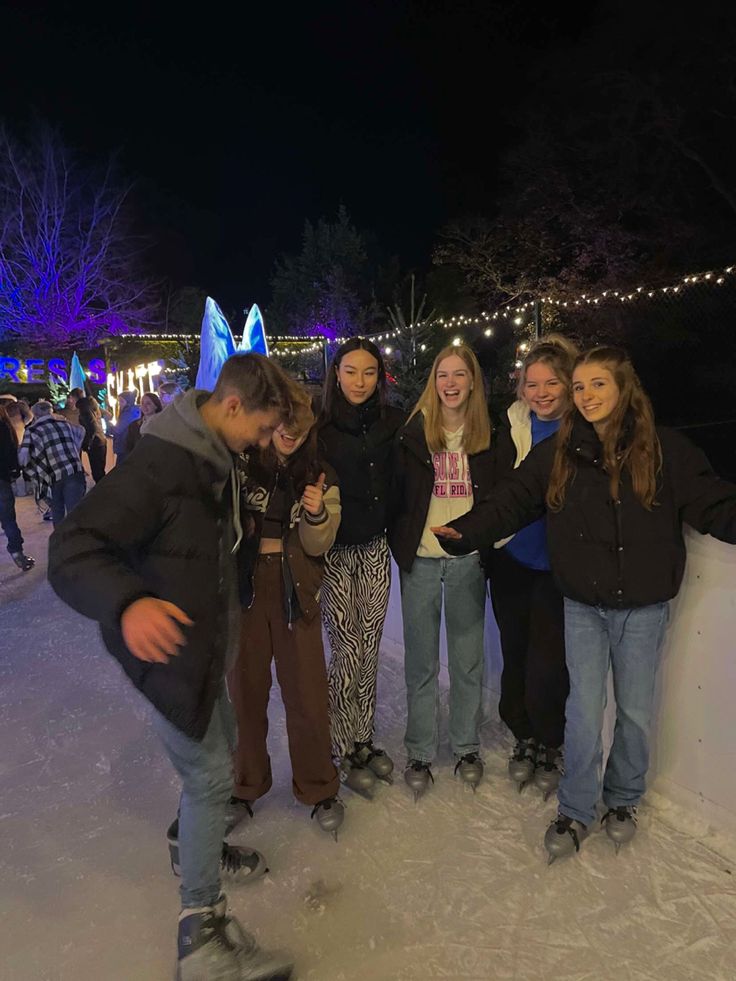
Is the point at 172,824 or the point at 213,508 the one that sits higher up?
the point at 213,508

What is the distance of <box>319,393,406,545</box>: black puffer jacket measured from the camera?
2566 millimetres

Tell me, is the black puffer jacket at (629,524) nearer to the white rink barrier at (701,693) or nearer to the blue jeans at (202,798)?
the white rink barrier at (701,693)

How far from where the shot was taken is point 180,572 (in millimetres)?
1648

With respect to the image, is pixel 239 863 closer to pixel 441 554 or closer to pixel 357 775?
pixel 357 775

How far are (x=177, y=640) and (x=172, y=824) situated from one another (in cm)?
119

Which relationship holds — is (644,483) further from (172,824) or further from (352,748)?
(172,824)

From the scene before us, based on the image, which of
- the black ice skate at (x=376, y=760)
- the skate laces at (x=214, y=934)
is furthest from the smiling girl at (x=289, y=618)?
the skate laces at (x=214, y=934)

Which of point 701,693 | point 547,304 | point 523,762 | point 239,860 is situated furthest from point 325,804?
point 547,304

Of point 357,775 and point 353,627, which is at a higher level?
point 353,627

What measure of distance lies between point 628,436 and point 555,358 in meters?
0.59

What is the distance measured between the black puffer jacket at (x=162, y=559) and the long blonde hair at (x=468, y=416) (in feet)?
3.44

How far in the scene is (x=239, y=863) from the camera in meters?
2.20

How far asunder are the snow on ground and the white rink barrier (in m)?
0.12

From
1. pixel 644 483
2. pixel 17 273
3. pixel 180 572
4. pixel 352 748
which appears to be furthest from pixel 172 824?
pixel 17 273
